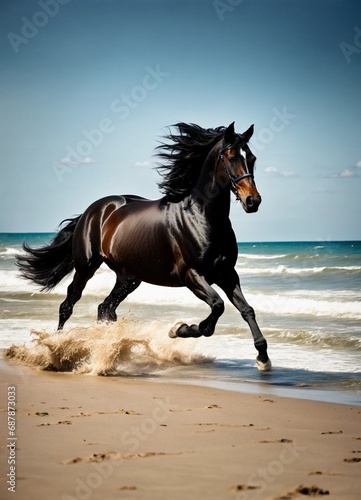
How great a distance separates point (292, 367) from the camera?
716cm

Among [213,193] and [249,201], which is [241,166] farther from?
[213,193]

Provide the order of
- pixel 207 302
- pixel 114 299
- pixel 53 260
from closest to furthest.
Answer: pixel 207 302 → pixel 114 299 → pixel 53 260

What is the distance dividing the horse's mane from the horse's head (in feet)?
1.42

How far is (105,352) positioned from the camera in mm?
6625

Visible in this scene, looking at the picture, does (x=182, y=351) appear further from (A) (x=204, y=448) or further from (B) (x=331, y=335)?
(A) (x=204, y=448)

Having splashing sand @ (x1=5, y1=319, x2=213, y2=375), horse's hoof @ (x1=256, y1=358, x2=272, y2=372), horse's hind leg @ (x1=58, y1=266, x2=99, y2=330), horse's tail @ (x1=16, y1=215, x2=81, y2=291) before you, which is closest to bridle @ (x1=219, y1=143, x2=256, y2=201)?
horse's hoof @ (x1=256, y1=358, x2=272, y2=372)

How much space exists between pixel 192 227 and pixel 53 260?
2920 millimetres

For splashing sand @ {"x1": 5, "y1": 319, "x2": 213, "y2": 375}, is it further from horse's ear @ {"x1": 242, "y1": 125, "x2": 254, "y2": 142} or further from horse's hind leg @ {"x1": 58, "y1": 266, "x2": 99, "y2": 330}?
horse's ear @ {"x1": 242, "y1": 125, "x2": 254, "y2": 142}

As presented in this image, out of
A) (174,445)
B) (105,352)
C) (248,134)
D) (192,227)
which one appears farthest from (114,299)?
(174,445)

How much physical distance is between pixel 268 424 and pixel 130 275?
12.3 ft

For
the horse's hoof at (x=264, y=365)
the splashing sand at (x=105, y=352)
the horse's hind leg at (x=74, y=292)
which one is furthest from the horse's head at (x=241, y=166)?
the horse's hind leg at (x=74, y=292)

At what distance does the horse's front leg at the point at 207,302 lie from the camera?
6.20 m

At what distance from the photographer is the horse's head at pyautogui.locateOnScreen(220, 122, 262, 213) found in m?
5.86

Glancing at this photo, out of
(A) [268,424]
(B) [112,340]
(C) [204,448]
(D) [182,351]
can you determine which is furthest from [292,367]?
(C) [204,448]
